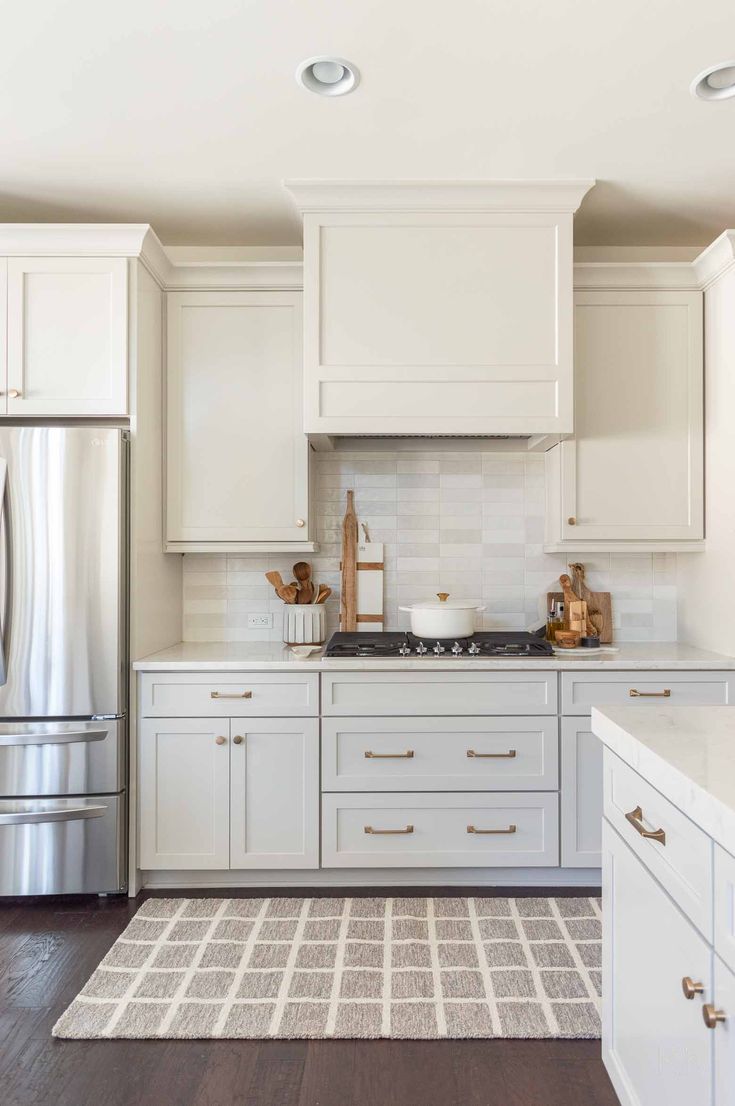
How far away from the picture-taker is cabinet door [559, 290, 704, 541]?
299cm

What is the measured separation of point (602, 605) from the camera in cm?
327

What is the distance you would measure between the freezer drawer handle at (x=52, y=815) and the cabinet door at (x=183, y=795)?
17cm

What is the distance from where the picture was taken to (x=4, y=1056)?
72.6 inches

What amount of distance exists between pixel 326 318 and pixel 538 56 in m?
1.09

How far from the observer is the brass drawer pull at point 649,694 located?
8.95 ft

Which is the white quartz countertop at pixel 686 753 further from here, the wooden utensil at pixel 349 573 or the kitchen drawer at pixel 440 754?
the wooden utensil at pixel 349 573

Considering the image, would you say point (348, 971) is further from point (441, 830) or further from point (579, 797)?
point (579, 797)

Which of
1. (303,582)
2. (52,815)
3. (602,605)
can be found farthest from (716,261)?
(52,815)

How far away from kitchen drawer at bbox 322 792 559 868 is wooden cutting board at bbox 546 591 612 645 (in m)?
0.84

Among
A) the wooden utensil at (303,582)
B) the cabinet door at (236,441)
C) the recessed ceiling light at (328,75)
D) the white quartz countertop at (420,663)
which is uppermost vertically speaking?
the recessed ceiling light at (328,75)

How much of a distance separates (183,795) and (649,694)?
69.5 inches

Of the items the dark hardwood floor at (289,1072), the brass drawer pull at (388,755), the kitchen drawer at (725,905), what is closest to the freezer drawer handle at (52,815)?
the dark hardwood floor at (289,1072)

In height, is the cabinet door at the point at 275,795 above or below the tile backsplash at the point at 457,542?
below

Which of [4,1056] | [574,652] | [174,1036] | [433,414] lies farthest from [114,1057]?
[433,414]
